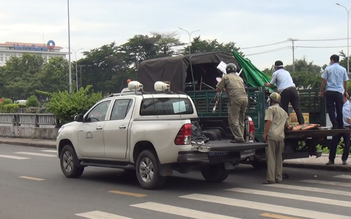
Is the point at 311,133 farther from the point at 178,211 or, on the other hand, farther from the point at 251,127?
the point at 178,211

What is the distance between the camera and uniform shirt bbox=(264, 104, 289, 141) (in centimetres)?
1011

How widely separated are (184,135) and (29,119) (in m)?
17.9

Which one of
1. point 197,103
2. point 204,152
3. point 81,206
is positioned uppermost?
point 197,103

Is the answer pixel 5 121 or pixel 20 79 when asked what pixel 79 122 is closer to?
pixel 5 121

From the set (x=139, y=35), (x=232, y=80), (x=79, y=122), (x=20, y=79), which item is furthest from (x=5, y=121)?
(x=20, y=79)

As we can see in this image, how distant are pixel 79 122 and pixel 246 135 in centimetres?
383

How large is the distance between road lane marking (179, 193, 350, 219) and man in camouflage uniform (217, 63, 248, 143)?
5.23 feet

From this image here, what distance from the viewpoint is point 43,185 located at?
1070 cm

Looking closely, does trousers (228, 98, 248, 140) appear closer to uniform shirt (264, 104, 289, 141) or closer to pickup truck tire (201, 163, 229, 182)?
uniform shirt (264, 104, 289, 141)

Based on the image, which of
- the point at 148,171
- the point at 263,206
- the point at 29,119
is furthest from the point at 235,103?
the point at 29,119

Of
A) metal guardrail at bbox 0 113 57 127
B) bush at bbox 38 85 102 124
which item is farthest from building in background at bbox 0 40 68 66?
bush at bbox 38 85 102 124

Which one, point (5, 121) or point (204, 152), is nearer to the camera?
point (204, 152)

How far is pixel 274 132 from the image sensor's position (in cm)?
1012

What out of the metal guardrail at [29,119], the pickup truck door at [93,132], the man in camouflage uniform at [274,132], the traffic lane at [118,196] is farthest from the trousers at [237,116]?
the metal guardrail at [29,119]
